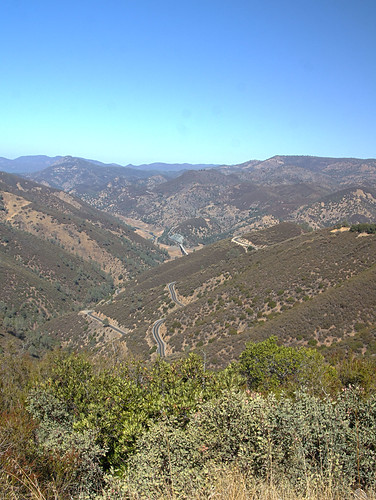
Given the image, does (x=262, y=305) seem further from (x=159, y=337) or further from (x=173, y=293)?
(x=173, y=293)

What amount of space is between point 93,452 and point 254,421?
573 cm

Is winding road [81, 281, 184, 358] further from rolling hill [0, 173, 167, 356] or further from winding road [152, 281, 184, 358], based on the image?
rolling hill [0, 173, 167, 356]

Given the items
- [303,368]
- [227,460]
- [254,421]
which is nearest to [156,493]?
[227,460]

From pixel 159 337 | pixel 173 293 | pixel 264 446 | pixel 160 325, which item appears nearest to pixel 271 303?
pixel 159 337

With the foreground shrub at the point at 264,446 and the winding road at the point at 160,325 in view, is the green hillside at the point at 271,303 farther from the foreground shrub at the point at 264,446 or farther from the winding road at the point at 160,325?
the foreground shrub at the point at 264,446

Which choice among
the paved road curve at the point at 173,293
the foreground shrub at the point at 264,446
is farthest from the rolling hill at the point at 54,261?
the foreground shrub at the point at 264,446

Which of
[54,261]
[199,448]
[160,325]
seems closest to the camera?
[199,448]

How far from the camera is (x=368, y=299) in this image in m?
36.0

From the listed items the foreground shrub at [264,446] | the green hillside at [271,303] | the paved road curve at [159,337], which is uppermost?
the foreground shrub at [264,446]

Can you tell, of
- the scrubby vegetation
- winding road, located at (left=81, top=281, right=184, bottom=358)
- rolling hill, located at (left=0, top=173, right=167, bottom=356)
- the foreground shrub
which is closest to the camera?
the scrubby vegetation

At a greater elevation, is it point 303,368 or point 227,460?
point 227,460

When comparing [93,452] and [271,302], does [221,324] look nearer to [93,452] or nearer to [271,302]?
[271,302]

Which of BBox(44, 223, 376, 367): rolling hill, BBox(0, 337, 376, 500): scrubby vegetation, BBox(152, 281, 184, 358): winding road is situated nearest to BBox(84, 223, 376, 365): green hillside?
BBox(44, 223, 376, 367): rolling hill

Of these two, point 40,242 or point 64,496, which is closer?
point 64,496
